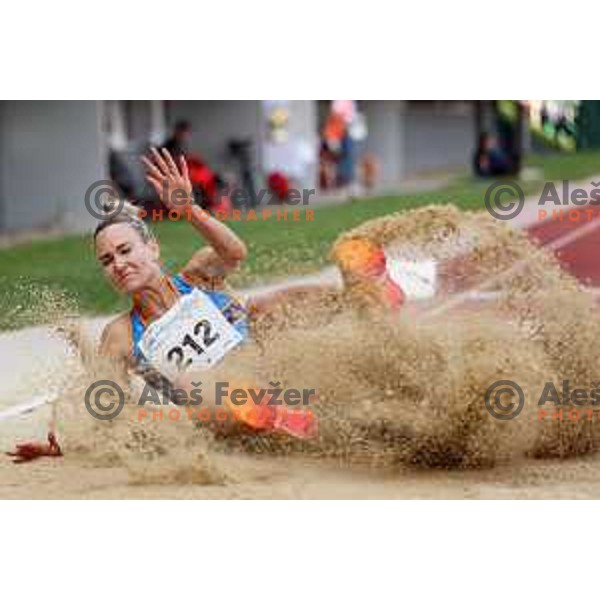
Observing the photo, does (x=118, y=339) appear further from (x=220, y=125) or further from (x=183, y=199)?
(x=220, y=125)

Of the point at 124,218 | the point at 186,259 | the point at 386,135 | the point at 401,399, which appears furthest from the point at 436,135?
the point at 124,218

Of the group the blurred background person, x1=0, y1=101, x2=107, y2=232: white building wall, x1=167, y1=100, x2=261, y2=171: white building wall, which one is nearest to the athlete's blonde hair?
the blurred background person

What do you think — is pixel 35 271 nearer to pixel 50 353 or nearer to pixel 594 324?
pixel 50 353

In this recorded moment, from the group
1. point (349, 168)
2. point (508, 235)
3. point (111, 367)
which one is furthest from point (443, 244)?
point (349, 168)

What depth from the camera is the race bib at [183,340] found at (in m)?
5.39

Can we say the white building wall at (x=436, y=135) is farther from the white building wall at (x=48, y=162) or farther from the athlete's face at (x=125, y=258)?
the athlete's face at (x=125, y=258)

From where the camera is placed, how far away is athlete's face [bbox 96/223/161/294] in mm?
5348

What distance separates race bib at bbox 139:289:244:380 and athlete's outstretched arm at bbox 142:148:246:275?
8.4 inches

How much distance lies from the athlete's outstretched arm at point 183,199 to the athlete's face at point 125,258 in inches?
6.9

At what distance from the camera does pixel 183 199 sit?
5348 mm

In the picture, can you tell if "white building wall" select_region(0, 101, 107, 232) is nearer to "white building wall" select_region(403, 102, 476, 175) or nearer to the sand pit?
the sand pit

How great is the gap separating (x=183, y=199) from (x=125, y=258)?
28 cm

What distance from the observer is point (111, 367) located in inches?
215

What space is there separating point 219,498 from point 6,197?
898 centimetres
